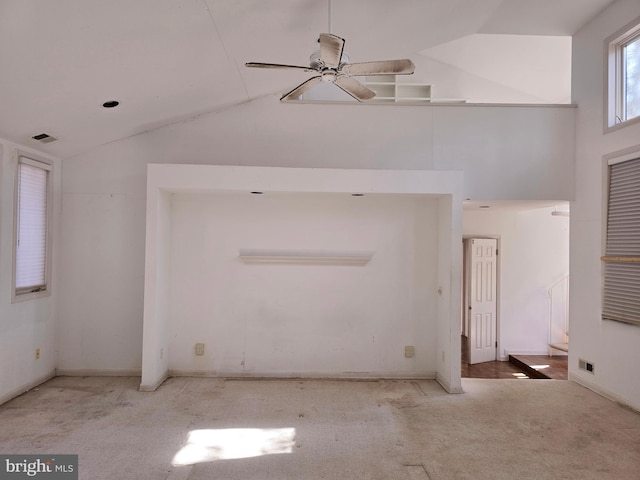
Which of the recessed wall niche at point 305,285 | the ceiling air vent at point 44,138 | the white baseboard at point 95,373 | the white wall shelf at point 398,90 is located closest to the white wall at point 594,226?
the recessed wall niche at point 305,285

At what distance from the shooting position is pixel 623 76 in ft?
14.1

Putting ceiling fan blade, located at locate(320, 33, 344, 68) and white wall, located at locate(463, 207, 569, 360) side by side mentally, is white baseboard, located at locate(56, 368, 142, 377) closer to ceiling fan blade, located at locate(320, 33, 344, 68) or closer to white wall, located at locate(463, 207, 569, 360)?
ceiling fan blade, located at locate(320, 33, 344, 68)

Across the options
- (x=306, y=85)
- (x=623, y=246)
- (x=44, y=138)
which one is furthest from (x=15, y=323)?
(x=623, y=246)

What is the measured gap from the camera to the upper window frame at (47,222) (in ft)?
12.7

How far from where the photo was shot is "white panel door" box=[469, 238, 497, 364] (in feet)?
21.2

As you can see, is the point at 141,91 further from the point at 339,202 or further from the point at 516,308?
the point at 516,308

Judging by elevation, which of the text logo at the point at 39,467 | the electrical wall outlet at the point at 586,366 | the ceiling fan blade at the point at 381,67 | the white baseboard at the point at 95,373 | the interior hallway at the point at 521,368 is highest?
the ceiling fan blade at the point at 381,67

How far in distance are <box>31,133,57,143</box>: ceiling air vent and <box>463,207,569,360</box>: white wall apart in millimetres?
6304

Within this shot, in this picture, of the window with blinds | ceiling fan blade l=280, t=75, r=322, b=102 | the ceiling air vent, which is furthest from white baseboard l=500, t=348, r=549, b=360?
the ceiling air vent

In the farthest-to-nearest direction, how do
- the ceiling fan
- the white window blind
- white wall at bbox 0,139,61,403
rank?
the white window blind < white wall at bbox 0,139,61,403 < the ceiling fan

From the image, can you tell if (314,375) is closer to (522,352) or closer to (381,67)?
(381,67)

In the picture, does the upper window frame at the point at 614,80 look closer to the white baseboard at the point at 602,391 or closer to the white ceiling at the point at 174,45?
the white ceiling at the point at 174,45

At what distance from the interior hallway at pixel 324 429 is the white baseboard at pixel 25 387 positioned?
0.07 m

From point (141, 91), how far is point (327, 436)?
345 centimetres
